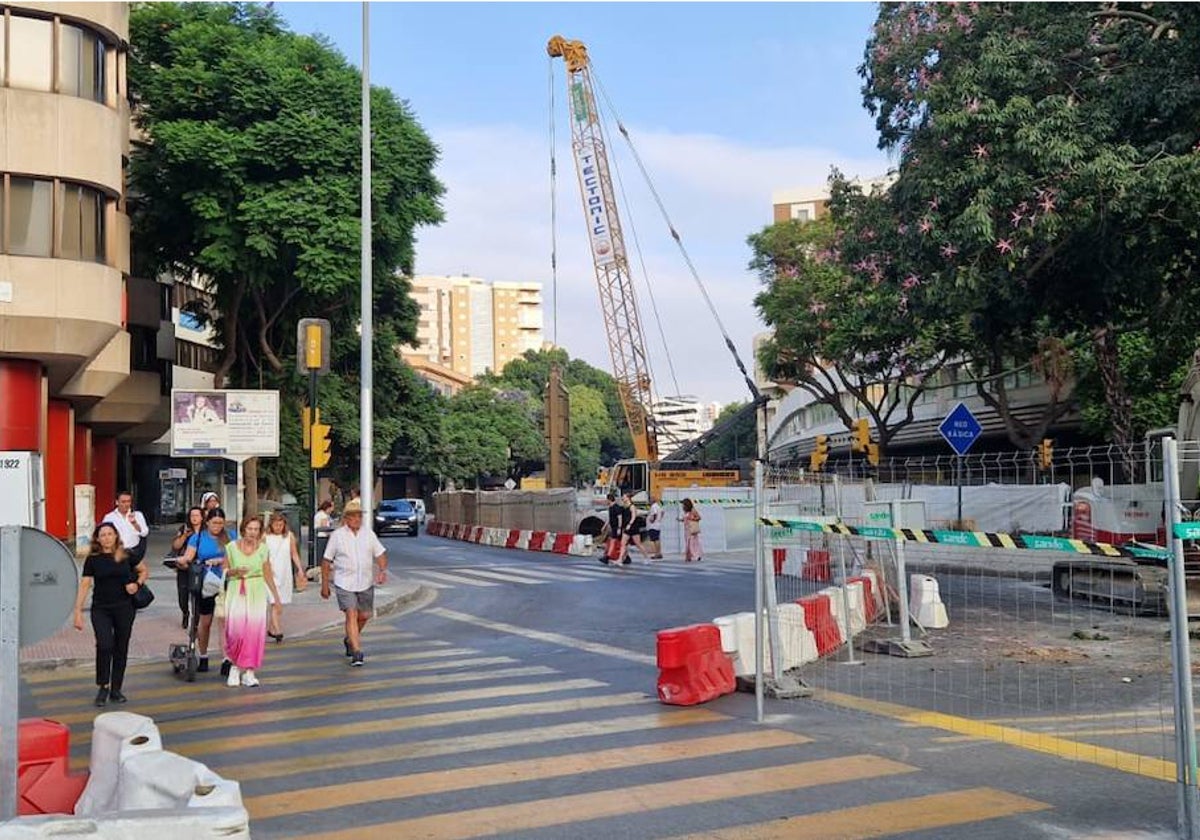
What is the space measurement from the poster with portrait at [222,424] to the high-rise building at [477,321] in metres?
158

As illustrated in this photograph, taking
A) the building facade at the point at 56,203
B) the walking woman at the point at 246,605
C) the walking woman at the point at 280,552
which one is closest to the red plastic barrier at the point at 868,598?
the walking woman at the point at 246,605

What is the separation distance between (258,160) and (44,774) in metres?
28.0

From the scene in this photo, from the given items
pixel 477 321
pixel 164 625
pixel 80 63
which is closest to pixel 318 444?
pixel 164 625

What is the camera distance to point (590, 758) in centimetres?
799

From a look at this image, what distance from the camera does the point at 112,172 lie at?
28312 mm

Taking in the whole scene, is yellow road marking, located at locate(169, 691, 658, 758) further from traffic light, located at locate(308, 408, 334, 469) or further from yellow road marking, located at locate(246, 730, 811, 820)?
traffic light, located at locate(308, 408, 334, 469)

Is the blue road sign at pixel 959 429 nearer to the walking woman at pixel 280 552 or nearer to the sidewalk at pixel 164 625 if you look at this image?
the sidewalk at pixel 164 625

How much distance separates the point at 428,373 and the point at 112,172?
10194cm

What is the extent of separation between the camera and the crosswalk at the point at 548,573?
24078 mm

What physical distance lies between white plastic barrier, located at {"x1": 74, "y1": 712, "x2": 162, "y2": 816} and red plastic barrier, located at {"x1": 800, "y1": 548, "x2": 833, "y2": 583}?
946 centimetres


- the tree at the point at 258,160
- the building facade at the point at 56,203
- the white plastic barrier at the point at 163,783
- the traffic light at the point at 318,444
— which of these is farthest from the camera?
the tree at the point at 258,160

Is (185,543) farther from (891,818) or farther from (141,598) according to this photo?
(891,818)

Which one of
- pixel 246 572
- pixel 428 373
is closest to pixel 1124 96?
pixel 246 572

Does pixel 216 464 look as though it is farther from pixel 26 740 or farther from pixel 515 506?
pixel 26 740
